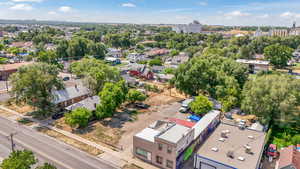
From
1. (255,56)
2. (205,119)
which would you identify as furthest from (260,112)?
(255,56)

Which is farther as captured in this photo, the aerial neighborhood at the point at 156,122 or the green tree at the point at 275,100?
the green tree at the point at 275,100

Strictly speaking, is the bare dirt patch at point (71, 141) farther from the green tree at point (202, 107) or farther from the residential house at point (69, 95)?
the green tree at point (202, 107)

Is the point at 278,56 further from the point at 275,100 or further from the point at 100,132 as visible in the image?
the point at 100,132

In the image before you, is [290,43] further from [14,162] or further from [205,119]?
[14,162]

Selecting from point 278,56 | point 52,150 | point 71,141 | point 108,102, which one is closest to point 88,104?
point 108,102

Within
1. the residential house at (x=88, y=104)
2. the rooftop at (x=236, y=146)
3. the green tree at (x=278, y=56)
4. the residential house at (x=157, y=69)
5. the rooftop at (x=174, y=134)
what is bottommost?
the rooftop at (x=236, y=146)

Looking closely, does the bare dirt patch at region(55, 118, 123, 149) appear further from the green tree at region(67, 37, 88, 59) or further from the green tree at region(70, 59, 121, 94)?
the green tree at region(67, 37, 88, 59)

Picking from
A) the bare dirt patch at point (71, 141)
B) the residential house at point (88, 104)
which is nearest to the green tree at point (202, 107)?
the residential house at point (88, 104)
